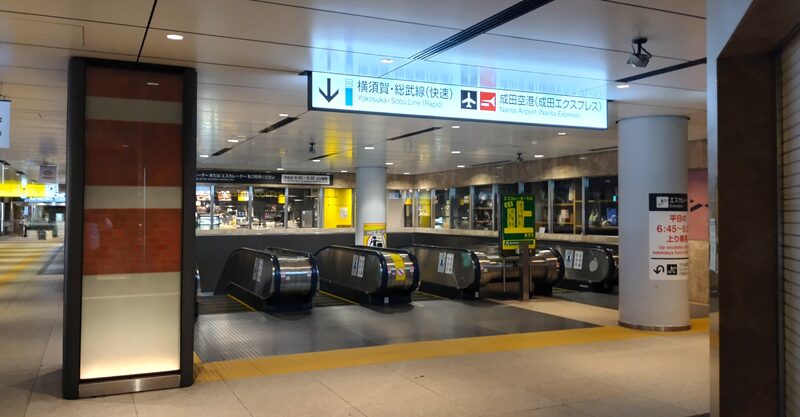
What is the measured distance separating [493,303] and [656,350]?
16.0 ft

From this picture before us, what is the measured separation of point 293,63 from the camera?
6.50 meters

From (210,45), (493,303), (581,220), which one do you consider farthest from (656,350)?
(581,220)

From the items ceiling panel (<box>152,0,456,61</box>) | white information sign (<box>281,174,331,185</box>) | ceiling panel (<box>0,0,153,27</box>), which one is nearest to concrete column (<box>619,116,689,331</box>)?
ceiling panel (<box>152,0,456,61</box>)

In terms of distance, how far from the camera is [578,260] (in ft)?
50.0

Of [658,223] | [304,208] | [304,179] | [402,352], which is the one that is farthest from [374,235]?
[402,352]

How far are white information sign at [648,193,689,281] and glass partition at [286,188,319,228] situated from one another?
1712 cm

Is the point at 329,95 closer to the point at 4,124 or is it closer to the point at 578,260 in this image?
the point at 4,124

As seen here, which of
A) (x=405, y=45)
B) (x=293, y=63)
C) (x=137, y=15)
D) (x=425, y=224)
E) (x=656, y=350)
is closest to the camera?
(x=137, y=15)

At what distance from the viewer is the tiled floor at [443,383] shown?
5.56m

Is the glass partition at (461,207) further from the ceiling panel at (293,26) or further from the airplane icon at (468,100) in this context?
the ceiling panel at (293,26)

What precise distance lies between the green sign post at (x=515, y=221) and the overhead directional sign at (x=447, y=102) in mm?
5143

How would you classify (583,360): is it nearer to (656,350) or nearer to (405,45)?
(656,350)

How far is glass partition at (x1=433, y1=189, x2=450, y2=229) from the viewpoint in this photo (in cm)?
2355

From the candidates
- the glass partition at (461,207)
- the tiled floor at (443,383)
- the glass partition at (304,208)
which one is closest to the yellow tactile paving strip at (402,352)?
the tiled floor at (443,383)
